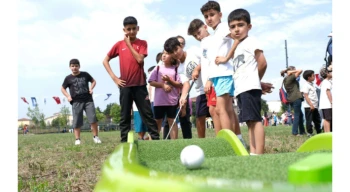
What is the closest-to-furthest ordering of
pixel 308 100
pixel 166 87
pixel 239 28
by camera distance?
pixel 239 28 < pixel 166 87 < pixel 308 100

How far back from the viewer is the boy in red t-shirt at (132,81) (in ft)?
17.1

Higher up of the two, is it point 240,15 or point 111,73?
point 240,15

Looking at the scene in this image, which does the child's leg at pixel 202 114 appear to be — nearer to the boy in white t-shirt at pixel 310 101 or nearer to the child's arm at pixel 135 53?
the child's arm at pixel 135 53

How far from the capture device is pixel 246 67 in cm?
364

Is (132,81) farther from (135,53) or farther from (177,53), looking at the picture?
(177,53)

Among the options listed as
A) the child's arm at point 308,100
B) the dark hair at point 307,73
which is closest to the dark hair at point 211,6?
the child's arm at point 308,100

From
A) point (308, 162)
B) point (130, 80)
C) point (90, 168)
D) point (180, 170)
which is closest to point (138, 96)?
point (130, 80)

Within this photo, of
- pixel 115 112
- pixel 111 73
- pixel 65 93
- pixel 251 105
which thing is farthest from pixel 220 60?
pixel 115 112

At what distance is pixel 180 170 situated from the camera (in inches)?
66.8

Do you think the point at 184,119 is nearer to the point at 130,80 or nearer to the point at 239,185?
the point at 130,80

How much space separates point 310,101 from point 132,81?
4082mm

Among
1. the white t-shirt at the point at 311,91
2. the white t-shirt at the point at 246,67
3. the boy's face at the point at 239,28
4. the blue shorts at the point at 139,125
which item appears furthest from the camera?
the white t-shirt at the point at 311,91

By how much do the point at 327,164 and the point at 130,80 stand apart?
4209mm

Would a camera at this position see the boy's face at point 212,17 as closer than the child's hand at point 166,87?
Yes
